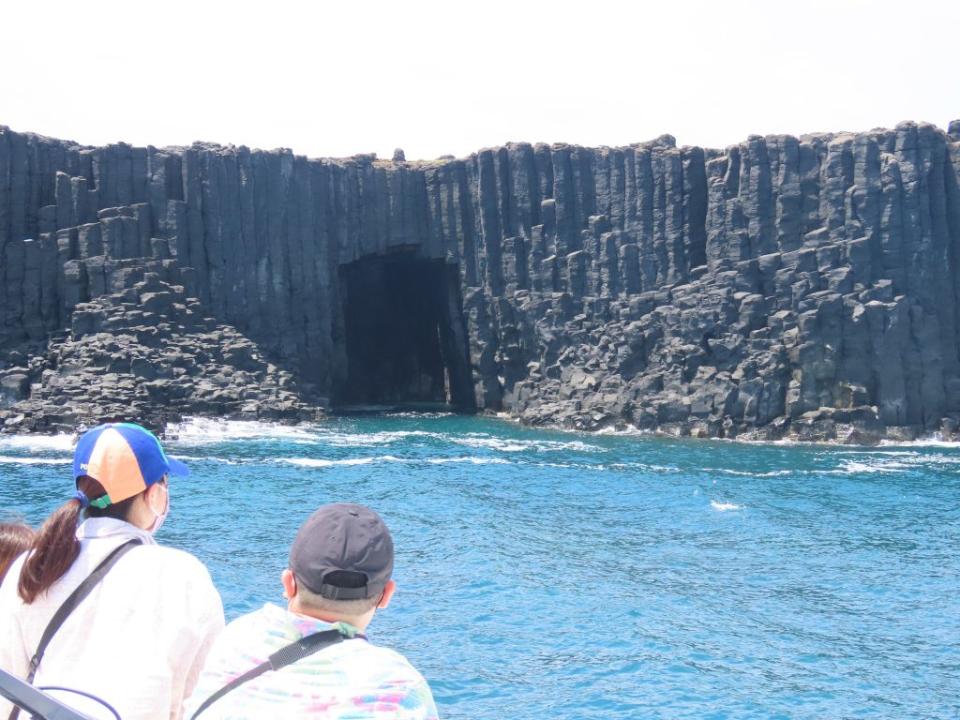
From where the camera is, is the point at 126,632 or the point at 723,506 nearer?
the point at 126,632

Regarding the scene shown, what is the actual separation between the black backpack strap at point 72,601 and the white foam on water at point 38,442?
37521mm

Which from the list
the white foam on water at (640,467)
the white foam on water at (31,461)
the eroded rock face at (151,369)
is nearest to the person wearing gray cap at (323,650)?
the white foam on water at (640,467)

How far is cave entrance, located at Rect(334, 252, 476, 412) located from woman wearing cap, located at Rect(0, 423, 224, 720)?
5572cm

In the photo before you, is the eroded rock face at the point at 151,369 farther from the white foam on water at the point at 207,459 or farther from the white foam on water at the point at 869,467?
the white foam on water at the point at 869,467

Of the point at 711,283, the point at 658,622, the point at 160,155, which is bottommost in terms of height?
the point at 658,622

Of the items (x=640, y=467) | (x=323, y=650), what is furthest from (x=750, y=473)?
(x=323, y=650)

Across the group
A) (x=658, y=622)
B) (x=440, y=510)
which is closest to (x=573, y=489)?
(x=440, y=510)

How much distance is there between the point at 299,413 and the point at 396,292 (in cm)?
1598

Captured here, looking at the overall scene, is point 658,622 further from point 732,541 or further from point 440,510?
point 440,510

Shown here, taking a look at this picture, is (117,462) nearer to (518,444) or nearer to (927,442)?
(518,444)

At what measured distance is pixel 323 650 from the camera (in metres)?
3.41

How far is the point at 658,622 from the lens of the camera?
18375mm

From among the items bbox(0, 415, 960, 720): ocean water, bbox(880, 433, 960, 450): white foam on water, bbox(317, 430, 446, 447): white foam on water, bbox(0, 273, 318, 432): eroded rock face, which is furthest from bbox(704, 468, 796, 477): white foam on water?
bbox(0, 273, 318, 432): eroded rock face

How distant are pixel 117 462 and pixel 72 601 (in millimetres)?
601
